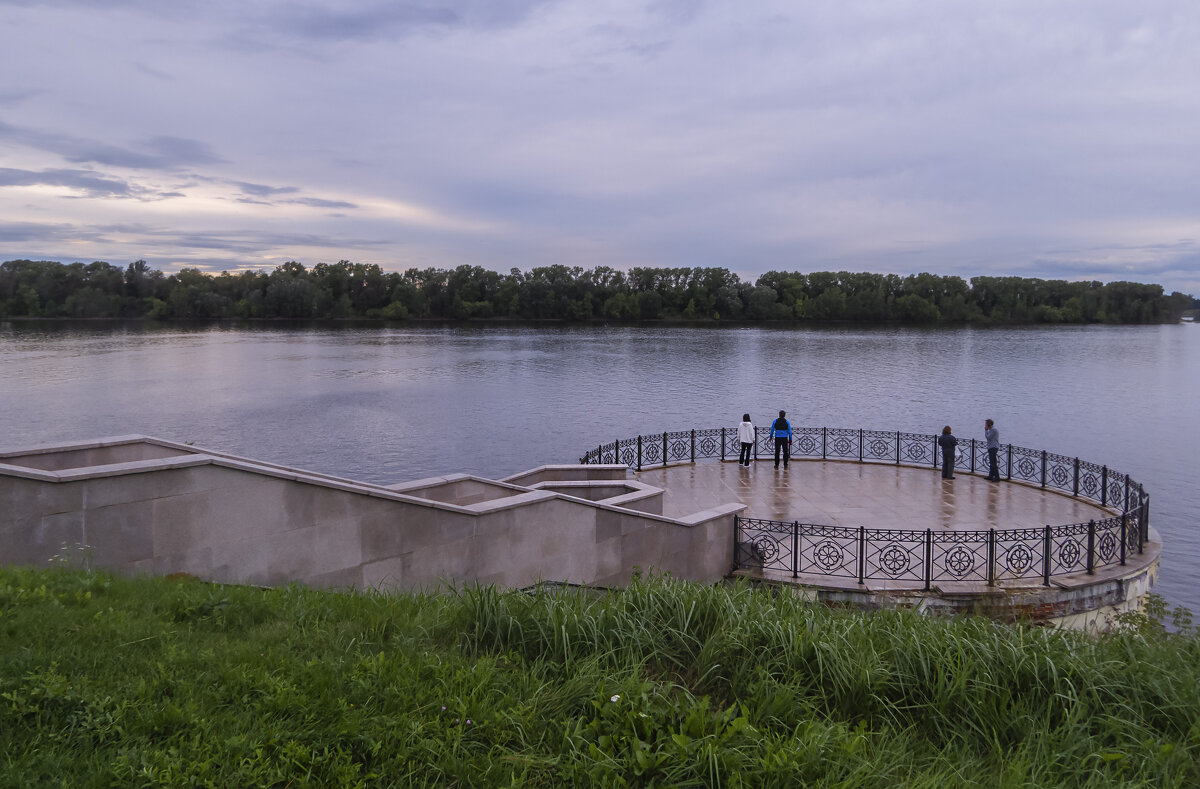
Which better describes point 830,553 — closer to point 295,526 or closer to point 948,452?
point 948,452

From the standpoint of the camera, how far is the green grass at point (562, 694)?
4.07m

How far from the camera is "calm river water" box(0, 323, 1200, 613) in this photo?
33125 millimetres

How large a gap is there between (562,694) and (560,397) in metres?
43.8

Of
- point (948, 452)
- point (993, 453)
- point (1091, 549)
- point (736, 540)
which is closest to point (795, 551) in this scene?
point (736, 540)

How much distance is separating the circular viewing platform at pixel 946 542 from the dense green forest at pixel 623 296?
120329mm

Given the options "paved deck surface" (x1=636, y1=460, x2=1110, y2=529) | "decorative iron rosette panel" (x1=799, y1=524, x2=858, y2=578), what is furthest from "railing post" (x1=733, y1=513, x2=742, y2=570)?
"paved deck surface" (x1=636, y1=460, x2=1110, y2=529)

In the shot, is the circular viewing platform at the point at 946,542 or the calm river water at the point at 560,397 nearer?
the circular viewing platform at the point at 946,542

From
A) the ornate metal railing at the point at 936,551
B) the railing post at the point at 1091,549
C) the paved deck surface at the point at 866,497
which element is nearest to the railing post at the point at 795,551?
the ornate metal railing at the point at 936,551

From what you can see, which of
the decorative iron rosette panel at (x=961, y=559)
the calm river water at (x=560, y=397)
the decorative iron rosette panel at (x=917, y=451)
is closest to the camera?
the decorative iron rosette panel at (x=961, y=559)

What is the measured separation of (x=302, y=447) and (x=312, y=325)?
336 feet

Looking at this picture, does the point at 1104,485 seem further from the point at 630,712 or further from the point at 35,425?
the point at 35,425

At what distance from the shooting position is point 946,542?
12602 millimetres

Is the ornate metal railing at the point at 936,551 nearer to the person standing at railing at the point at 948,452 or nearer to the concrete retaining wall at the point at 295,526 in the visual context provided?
the concrete retaining wall at the point at 295,526

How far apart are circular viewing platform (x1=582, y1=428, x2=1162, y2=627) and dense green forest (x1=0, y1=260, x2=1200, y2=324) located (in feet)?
395
